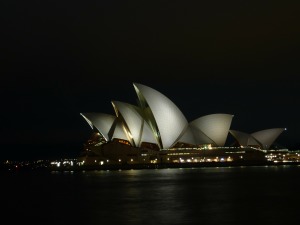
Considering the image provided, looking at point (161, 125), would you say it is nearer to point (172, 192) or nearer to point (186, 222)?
point (172, 192)

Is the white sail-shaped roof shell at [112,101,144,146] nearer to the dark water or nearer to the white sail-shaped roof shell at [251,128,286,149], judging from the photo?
the white sail-shaped roof shell at [251,128,286,149]

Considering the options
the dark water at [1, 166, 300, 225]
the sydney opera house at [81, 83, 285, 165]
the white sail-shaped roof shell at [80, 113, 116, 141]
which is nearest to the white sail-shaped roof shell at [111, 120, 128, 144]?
the sydney opera house at [81, 83, 285, 165]

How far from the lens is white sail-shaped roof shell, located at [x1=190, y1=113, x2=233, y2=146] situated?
87250mm

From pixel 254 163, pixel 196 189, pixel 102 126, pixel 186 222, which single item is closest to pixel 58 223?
pixel 186 222

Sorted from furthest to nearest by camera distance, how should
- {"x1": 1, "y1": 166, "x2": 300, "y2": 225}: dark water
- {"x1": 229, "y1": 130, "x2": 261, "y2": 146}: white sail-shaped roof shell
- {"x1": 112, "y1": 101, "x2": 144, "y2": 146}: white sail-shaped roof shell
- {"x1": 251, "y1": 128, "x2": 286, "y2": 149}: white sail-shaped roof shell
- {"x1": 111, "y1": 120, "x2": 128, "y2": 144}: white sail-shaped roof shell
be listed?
{"x1": 251, "y1": 128, "x2": 286, "y2": 149}: white sail-shaped roof shell, {"x1": 229, "y1": 130, "x2": 261, "y2": 146}: white sail-shaped roof shell, {"x1": 111, "y1": 120, "x2": 128, "y2": 144}: white sail-shaped roof shell, {"x1": 112, "y1": 101, "x2": 144, "y2": 146}: white sail-shaped roof shell, {"x1": 1, "y1": 166, "x2": 300, "y2": 225}: dark water

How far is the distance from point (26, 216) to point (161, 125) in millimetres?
51917

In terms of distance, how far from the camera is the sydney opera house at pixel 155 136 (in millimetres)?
78875

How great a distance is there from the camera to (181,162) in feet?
297

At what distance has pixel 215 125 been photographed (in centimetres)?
8806

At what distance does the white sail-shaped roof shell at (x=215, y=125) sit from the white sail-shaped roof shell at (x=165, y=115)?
438 centimetres

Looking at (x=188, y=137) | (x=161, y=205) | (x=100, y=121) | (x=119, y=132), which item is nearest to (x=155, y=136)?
(x=119, y=132)

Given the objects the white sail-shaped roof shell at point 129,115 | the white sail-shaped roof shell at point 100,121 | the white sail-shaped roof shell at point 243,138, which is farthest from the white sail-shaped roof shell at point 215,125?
the white sail-shaped roof shell at point 100,121

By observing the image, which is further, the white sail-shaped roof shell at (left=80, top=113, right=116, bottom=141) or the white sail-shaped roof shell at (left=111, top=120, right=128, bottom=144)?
the white sail-shaped roof shell at (left=80, top=113, right=116, bottom=141)

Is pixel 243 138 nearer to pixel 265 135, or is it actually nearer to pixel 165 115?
pixel 265 135
